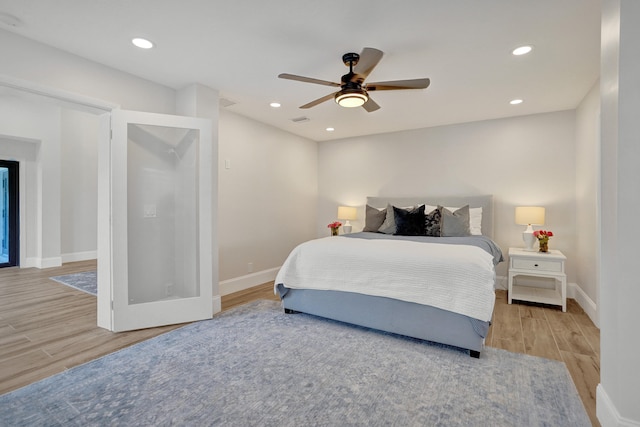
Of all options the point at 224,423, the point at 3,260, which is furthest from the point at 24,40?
the point at 3,260

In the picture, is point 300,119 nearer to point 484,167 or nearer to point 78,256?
point 484,167

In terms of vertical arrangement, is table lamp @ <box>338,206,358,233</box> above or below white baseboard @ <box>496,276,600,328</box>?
above

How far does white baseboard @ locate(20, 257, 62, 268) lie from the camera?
5.73 meters

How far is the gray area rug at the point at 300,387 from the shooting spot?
1.70m

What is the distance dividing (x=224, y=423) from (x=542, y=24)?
3.23 meters

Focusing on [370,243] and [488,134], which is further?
[488,134]

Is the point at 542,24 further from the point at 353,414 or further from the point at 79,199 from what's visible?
the point at 79,199

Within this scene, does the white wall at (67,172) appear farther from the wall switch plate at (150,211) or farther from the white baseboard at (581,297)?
the white baseboard at (581,297)

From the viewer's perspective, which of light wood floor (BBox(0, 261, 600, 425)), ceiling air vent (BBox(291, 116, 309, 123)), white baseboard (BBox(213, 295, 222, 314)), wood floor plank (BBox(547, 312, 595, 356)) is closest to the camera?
light wood floor (BBox(0, 261, 600, 425))

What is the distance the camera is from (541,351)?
8.18ft

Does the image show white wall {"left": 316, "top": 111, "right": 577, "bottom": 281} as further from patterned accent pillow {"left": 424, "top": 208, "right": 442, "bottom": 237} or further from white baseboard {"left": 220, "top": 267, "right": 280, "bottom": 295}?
white baseboard {"left": 220, "top": 267, "right": 280, "bottom": 295}

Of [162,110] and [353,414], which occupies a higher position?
[162,110]

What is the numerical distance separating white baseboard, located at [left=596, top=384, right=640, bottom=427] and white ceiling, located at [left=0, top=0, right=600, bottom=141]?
2.30 meters

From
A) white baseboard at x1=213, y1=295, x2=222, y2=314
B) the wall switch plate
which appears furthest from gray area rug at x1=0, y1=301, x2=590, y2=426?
the wall switch plate
